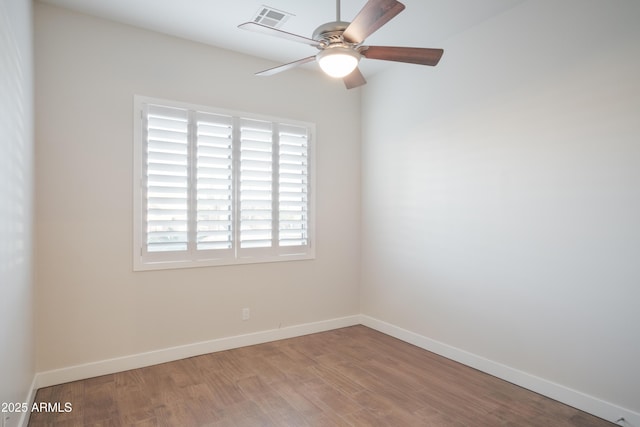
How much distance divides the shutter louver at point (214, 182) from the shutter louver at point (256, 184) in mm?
136

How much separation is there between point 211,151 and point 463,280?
8.74 feet

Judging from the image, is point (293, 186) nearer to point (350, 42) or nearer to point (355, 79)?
point (355, 79)

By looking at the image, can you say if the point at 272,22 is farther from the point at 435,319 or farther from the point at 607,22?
the point at 435,319

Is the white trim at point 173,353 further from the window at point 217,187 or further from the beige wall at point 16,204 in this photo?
the window at point 217,187

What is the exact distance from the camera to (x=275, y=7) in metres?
2.94

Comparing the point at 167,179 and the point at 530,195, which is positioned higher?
the point at 167,179

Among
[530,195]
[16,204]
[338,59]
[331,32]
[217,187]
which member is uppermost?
[331,32]

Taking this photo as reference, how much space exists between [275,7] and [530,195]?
250 centimetres

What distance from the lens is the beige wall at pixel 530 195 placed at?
7.90 ft

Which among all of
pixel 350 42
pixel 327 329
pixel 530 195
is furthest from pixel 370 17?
pixel 327 329

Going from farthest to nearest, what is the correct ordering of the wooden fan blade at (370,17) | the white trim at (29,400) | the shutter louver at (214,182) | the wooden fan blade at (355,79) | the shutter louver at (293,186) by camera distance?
1. the shutter louver at (293,186)
2. the shutter louver at (214,182)
3. the wooden fan blade at (355,79)
4. the white trim at (29,400)
5. the wooden fan blade at (370,17)

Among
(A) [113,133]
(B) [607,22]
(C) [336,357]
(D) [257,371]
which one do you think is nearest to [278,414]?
(D) [257,371]

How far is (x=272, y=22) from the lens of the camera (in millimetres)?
3148

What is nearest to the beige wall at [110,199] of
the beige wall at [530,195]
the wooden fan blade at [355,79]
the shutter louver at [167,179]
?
the shutter louver at [167,179]
